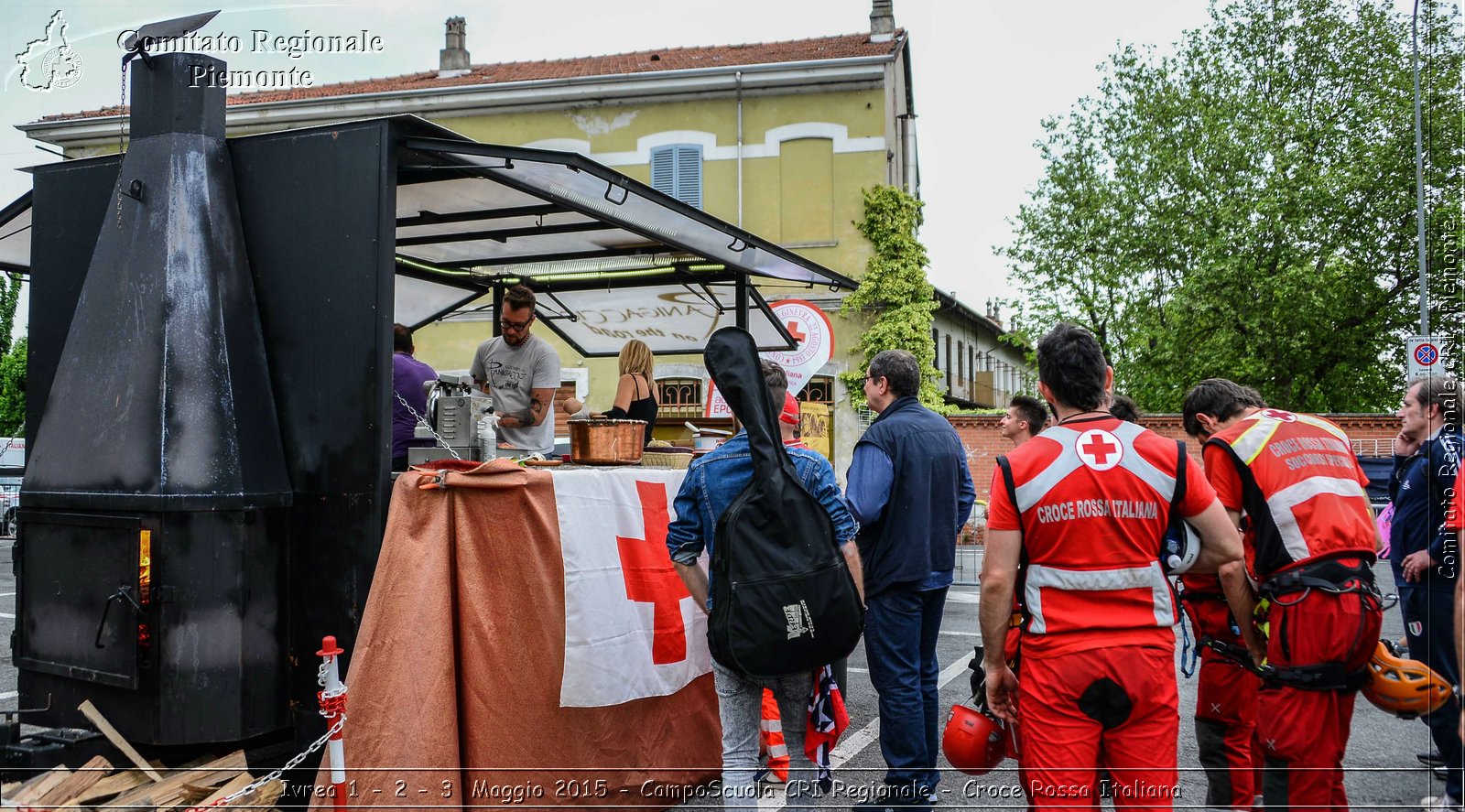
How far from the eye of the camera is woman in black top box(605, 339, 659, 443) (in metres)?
6.25

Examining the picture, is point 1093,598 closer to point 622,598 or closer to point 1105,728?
point 1105,728

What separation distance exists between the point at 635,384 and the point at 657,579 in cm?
197

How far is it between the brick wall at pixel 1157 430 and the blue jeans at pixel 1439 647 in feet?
45.0

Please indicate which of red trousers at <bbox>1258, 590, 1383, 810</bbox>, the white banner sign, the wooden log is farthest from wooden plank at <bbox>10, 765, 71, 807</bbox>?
the white banner sign

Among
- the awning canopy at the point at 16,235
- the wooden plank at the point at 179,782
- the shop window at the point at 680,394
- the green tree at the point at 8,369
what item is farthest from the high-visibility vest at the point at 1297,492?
the green tree at the point at 8,369

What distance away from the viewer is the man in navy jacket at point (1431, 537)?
4688mm

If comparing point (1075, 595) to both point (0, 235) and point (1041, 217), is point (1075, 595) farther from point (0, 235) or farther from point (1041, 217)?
point (1041, 217)

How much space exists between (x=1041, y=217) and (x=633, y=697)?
92.4 ft

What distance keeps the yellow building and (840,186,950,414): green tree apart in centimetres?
35

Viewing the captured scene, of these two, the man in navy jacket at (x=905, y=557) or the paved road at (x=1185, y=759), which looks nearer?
the man in navy jacket at (x=905, y=557)

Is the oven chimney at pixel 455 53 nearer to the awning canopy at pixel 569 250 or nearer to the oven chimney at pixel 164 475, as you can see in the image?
the awning canopy at pixel 569 250

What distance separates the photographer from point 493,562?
13.3 feet

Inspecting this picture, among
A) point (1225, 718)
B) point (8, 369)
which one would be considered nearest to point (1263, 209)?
point (1225, 718)

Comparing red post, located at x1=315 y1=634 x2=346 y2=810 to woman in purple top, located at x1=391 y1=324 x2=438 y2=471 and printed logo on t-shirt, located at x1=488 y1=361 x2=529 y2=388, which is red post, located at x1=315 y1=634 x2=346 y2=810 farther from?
printed logo on t-shirt, located at x1=488 y1=361 x2=529 y2=388
